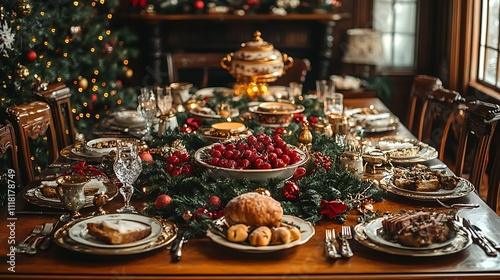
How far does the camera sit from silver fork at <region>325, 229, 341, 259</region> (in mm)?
1902

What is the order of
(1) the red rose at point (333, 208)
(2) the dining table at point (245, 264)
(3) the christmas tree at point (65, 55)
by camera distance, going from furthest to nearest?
(3) the christmas tree at point (65, 55), (1) the red rose at point (333, 208), (2) the dining table at point (245, 264)

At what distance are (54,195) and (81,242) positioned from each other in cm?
49

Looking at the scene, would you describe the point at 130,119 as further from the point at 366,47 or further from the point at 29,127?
the point at 366,47

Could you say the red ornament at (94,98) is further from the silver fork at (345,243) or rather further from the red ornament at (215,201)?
the silver fork at (345,243)

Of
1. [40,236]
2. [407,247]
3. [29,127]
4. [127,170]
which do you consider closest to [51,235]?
[40,236]

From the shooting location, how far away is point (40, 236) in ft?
6.77

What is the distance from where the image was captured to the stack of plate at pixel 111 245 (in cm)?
189

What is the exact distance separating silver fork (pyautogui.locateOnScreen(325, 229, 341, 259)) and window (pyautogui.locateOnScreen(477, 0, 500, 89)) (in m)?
3.26

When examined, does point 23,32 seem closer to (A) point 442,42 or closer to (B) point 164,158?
(B) point 164,158

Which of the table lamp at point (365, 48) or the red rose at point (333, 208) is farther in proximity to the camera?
the table lamp at point (365, 48)

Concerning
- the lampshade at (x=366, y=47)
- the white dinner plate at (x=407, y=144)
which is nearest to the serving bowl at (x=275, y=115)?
the white dinner plate at (x=407, y=144)

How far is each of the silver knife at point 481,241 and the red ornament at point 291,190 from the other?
50 centimetres

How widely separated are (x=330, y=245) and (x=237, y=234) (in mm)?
252

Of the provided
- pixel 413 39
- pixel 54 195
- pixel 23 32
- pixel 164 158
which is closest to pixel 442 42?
pixel 413 39
